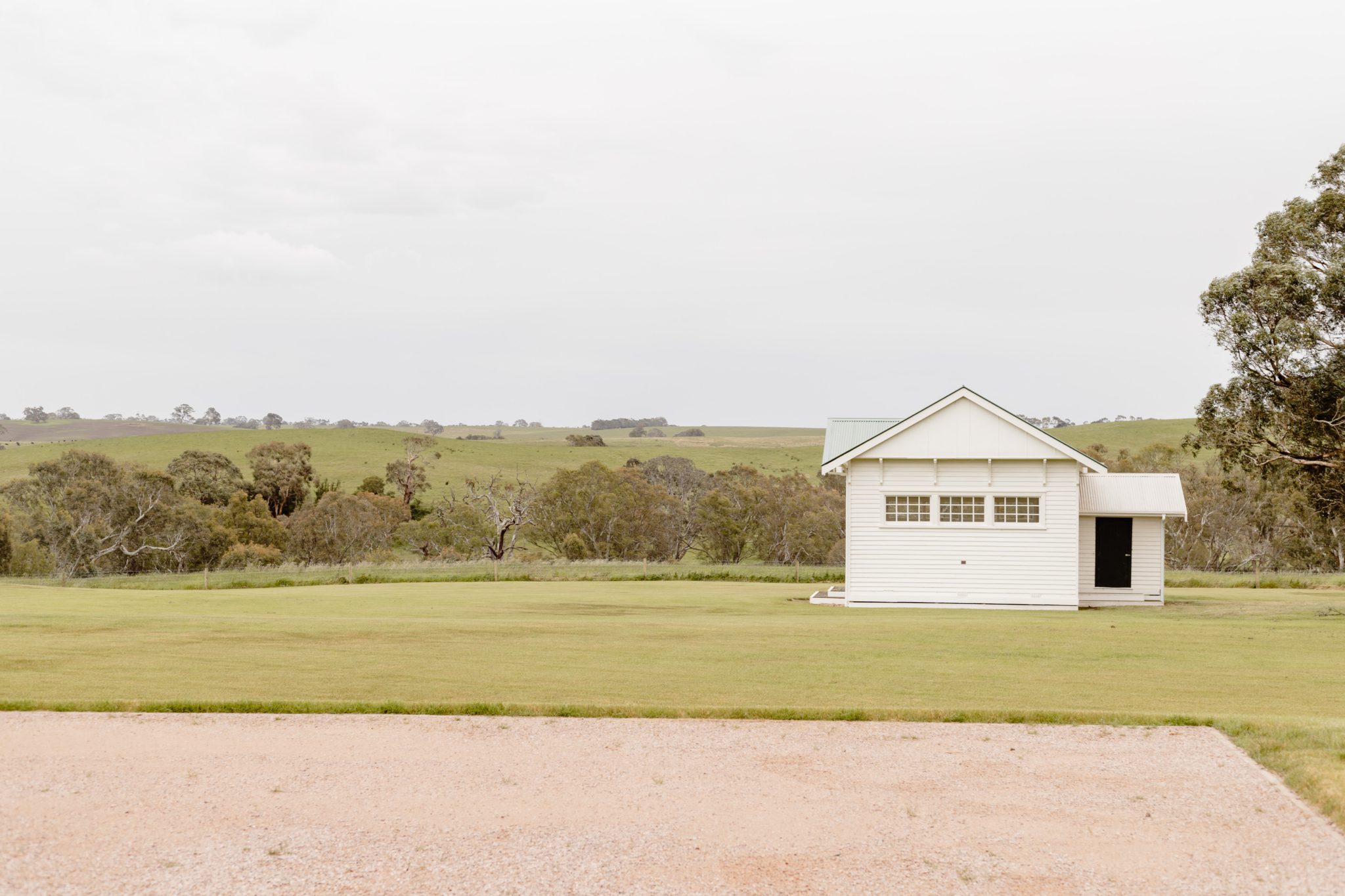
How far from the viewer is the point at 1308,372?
25.2 m

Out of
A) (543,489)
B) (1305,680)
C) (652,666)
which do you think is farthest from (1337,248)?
(543,489)

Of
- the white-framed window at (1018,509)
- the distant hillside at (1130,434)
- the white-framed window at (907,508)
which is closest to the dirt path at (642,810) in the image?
the white-framed window at (907,508)

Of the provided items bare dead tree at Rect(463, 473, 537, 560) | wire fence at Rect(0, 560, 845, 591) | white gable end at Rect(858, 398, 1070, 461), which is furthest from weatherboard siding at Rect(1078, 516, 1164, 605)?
bare dead tree at Rect(463, 473, 537, 560)

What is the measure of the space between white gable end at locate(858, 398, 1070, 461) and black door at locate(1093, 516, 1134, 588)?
291 cm

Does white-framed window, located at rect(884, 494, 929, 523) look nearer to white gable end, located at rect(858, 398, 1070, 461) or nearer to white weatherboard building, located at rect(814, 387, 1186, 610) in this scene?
white weatherboard building, located at rect(814, 387, 1186, 610)

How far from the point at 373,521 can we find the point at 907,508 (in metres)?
36.5

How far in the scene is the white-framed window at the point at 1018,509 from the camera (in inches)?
1084

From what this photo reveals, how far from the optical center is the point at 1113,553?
28766 mm

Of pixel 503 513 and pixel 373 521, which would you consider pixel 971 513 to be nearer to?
pixel 503 513

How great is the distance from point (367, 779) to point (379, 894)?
272 cm

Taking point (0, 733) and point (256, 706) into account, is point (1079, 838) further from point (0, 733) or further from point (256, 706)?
point (0, 733)

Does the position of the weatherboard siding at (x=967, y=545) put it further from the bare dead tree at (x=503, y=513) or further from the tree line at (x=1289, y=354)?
the bare dead tree at (x=503, y=513)

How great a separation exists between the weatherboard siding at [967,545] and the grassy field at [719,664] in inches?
97.7

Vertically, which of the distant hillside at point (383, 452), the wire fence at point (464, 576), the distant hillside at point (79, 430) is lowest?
the wire fence at point (464, 576)
